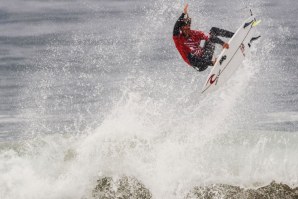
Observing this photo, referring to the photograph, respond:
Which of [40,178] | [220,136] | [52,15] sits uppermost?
[40,178]

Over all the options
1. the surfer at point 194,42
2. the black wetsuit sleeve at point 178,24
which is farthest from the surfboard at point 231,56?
the black wetsuit sleeve at point 178,24

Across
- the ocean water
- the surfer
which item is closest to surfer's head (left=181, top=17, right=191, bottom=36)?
the surfer

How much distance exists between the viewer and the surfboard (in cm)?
1507

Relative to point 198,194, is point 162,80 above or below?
below

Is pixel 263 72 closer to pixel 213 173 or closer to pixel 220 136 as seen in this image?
pixel 220 136

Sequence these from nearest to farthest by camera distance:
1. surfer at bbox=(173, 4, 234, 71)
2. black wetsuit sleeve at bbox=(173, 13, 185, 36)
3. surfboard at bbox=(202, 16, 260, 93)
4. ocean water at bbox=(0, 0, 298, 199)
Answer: black wetsuit sleeve at bbox=(173, 13, 185, 36)
surfer at bbox=(173, 4, 234, 71)
surfboard at bbox=(202, 16, 260, 93)
ocean water at bbox=(0, 0, 298, 199)

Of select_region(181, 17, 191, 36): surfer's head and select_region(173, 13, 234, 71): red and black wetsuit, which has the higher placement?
select_region(181, 17, 191, 36): surfer's head

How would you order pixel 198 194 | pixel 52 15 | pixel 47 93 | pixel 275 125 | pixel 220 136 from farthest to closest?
1. pixel 52 15
2. pixel 47 93
3. pixel 275 125
4. pixel 220 136
5. pixel 198 194

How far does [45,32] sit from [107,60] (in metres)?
5.76

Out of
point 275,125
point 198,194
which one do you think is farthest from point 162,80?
point 198,194

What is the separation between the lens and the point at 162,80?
1156 inches

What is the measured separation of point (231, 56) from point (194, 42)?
110cm

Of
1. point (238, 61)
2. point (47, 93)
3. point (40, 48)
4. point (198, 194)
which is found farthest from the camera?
point (40, 48)

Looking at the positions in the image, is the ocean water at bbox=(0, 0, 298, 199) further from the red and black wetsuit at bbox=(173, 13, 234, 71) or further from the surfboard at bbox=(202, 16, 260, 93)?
the red and black wetsuit at bbox=(173, 13, 234, 71)
